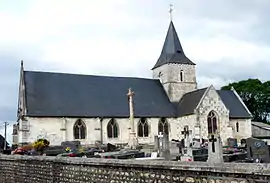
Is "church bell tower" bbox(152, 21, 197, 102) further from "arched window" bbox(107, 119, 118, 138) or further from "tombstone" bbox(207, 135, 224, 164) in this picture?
"tombstone" bbox(207, 135, 224, 164)

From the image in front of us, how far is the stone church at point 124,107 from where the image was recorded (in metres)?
32.0

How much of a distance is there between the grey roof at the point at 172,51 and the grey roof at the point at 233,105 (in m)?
5.47

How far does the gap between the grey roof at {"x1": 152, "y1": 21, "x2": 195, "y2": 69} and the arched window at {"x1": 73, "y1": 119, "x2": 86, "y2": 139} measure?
12.9 metres

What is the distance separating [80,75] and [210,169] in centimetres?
3329

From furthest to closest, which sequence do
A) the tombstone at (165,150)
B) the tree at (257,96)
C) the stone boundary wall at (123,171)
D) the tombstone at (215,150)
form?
1. the tree at (257,96)
2. the tombstone at (165,150)
3. the tombstone at (215,150)
4. the stone boundary wall at (123,171)

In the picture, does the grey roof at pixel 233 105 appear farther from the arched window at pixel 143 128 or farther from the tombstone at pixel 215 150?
the tombstone at pixel 215 150

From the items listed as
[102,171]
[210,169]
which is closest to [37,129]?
[102,171]

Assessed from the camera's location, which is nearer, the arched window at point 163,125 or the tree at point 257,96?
the arched window at point 163,125

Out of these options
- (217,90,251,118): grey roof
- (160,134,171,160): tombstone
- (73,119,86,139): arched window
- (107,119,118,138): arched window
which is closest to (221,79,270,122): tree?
(217,90,251,118): grey roof

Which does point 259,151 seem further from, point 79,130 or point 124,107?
point 124,107

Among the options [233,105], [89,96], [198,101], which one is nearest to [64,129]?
[89,96]

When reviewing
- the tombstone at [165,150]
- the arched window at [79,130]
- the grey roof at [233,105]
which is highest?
the grey roof at [233,105]

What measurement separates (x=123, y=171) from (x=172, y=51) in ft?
115

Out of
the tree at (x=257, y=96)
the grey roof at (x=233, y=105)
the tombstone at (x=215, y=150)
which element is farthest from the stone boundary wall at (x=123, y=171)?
the tree at (x=257, y=96)
